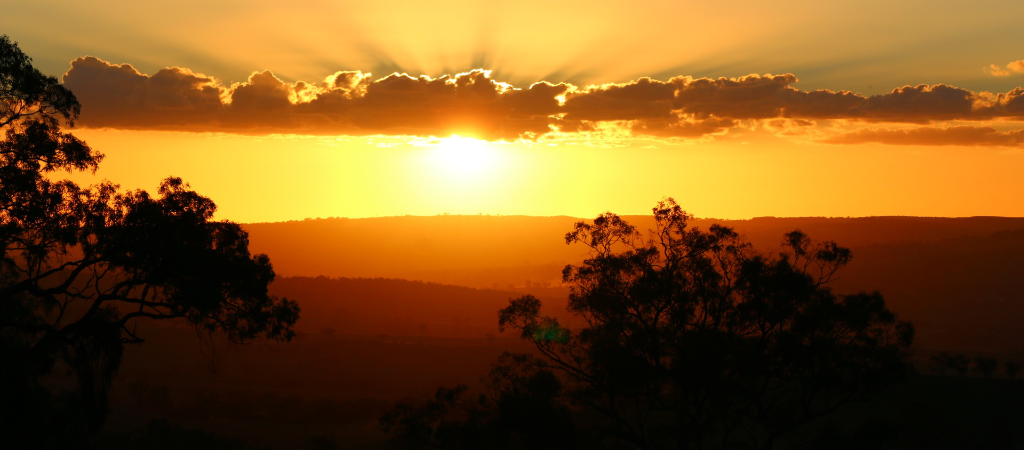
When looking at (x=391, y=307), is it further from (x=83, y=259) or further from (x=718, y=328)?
(x=83, y=259)

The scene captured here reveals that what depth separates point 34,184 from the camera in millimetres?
19578

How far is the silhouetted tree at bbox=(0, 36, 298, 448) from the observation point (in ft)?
64.4

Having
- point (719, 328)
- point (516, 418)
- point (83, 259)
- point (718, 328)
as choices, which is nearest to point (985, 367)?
point (719, 328)

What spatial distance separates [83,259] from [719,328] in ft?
68.4

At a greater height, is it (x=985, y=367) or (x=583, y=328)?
(x=583, y=328)

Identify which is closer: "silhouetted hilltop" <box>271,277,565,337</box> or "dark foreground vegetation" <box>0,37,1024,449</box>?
"dark foreground vegetation" <box>0,37,1024,449</box>

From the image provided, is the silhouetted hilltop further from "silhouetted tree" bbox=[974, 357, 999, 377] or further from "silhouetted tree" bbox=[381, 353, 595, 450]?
"silhouetted tree" bbox=[381, 353, 595, 450]

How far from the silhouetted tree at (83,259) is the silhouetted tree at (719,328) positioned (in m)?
11.9

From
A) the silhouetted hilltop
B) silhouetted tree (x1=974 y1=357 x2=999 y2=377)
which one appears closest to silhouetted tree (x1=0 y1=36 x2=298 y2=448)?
silhouetted tree (x1=974 y1=357 x2=999 y2=377)

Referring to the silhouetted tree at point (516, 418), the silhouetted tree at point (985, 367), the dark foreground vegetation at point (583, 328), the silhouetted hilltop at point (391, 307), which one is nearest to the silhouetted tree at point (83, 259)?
the dark foreground vegetation at point (583, 328)

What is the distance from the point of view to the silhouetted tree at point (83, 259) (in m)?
19.6

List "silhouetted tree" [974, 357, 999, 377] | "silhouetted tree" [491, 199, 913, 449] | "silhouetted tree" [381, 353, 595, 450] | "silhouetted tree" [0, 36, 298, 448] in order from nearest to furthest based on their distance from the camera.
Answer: "silhouetted tree" [0, 36, 298, 448] → "silhouetted tree" [491, 199, 913, 449] → "silhouetted tree" [381, 353, 595, 450] → "silhouetted tree" [974, 357, 999, 377]

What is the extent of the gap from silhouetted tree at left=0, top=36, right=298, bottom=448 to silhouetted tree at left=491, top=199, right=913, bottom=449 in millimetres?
11910

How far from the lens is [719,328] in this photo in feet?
91.9
